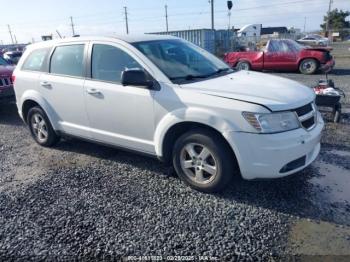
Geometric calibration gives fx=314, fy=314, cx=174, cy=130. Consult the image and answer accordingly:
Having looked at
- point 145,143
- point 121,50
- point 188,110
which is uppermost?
point 121,50

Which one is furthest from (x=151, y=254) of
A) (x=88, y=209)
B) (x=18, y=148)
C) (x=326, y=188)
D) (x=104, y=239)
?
(x=18, y=148)

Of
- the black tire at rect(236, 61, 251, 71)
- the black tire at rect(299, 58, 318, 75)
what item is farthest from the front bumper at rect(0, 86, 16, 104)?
the black tire at rect(299, 58, 318, 75)

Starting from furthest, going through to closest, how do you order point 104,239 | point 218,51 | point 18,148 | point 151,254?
point 218,51 < point 18,148 < point 104,239 < point 151,254

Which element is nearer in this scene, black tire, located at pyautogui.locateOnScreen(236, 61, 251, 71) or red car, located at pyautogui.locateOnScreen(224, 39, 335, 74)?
red car, located at pyautogui.locateOnScreen(224, 39, 335, 74)

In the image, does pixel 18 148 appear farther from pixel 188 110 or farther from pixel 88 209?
pixel 188 110

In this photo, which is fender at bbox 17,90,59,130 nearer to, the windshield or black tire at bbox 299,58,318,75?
the windshield

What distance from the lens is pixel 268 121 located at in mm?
3072

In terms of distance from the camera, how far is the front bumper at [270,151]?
3.07m

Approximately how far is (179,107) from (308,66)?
11235 mm

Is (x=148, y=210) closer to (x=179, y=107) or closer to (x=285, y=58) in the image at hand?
(x=179, y=107)

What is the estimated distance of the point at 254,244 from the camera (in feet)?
9.07

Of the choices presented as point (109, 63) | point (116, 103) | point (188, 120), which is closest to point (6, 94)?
point (109, 63)

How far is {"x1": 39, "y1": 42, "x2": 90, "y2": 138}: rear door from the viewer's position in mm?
4383

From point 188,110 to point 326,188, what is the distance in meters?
1.88
